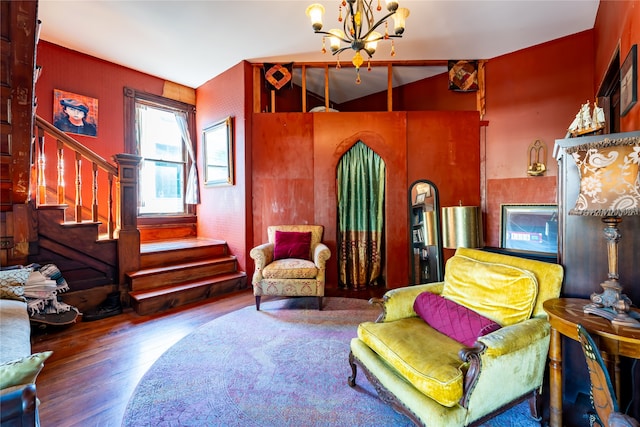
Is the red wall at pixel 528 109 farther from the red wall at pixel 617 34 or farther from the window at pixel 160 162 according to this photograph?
the window at pixel 160 162

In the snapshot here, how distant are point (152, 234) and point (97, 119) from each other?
1.85 meters

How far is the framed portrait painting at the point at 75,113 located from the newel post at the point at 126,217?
126 cm

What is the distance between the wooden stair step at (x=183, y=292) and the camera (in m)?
3.12

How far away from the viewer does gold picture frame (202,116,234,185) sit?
165 inches

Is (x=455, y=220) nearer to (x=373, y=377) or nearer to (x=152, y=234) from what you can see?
(x=373, y=377)

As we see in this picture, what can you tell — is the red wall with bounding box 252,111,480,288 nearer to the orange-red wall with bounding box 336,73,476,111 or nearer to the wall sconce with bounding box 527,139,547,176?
the orange-red wall with bounding box 336,73,476,111

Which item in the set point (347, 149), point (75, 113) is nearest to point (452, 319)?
point (347, 149)

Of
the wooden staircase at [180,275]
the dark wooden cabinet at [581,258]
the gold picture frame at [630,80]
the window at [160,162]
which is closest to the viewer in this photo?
the dark wooden cabinet at [581,258]

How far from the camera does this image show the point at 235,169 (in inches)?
165

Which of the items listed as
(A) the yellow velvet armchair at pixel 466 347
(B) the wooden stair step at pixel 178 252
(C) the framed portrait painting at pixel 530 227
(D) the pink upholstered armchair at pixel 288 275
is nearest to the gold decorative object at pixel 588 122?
(A) the yellow velvet armchair at pixel 466 347

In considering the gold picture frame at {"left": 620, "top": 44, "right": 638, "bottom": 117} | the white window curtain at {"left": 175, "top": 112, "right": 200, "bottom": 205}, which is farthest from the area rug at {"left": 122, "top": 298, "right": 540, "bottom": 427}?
the white window curtain at {"left": 175, "top": 112, "right": 200, "bottom": 205}

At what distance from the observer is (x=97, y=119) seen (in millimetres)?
4023

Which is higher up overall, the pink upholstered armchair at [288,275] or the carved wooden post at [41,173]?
the carved wooden post at [41,173]

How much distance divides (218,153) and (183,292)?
7.25 feet
